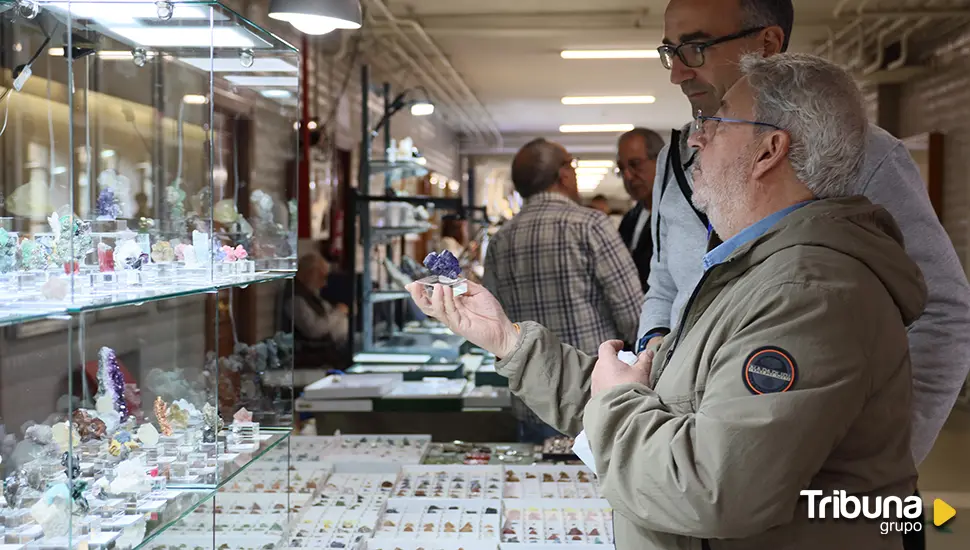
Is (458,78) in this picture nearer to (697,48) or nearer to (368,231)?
(368,231)

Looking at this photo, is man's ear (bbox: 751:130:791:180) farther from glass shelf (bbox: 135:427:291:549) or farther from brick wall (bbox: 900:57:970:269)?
brick wall (bbox: 900:57:970:269)

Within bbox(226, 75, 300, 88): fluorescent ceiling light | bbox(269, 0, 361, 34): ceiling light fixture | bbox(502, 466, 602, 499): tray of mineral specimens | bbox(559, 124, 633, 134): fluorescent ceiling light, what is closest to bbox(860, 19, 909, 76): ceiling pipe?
bbox(559, 124, 633, 134): fluorescent ceiling light

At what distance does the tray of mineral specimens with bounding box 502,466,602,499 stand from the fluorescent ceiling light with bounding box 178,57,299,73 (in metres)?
1.57

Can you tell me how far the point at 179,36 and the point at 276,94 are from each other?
0.55 metres

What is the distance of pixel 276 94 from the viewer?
8.07 ft

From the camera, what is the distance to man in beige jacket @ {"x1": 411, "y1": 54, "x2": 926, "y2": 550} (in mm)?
1253

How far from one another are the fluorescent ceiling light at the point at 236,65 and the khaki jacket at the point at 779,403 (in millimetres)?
1165

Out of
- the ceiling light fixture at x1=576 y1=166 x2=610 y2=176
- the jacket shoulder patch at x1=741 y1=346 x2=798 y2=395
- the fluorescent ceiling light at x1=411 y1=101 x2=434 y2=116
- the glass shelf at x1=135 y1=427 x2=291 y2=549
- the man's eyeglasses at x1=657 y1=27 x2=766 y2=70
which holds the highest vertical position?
the ceiling light fixture at x1=576 y1=166 x2=610 y2=176

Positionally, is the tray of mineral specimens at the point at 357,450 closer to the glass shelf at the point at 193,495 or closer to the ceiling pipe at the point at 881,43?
the glass shelf at the point at 193,495

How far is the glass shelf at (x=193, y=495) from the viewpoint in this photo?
1.63 m

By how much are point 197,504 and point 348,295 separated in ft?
19.1

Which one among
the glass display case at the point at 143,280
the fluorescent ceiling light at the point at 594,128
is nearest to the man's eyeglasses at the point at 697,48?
the glass display case at the point at 143,280

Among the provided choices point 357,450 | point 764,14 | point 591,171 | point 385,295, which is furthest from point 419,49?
point 591,171

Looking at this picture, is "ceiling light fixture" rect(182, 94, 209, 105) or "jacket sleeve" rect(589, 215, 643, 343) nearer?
"ceiling light fixture" rect(182, 94, 209, 105)
